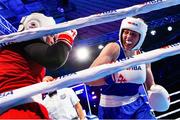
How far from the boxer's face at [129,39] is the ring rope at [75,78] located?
2.07 ft

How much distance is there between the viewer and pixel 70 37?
1.13 metres

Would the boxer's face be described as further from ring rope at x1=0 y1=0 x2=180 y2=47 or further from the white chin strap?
ring rope at x1=0 y1=0 x2=180 y2=47

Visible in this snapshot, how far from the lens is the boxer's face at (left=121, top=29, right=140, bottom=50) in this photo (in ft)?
5.75

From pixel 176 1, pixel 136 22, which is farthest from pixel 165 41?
pixel 176 1

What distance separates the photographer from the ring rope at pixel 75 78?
981mm

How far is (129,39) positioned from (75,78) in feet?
2.60

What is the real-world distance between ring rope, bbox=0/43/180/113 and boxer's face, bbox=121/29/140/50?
0.63 metres

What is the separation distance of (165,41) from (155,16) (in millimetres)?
661

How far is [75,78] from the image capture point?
1.02 metres

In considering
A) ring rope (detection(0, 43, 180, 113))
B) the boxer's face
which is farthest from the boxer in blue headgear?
ring rope (detection(0, 43, 180, 113))

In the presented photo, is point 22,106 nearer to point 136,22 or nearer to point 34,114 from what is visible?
point 34,114

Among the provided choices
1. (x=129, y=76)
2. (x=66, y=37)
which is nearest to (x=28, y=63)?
(x=66, y=37)

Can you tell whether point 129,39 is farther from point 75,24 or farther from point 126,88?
point 75,24

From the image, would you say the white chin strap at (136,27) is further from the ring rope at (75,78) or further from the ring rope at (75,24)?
the ring rope at (75,78)
